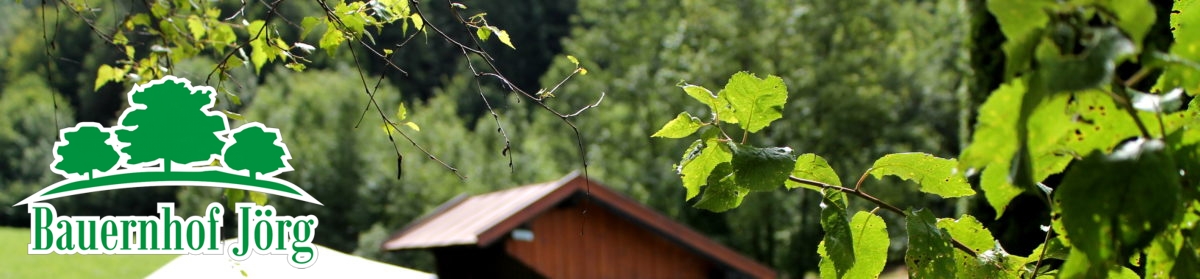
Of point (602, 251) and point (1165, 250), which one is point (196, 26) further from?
point (602, 251)

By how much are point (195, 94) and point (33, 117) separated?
43202 millimetres

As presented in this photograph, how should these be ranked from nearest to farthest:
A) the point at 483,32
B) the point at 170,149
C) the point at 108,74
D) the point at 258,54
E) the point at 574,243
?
the point at 483,32, the point at 258,54, the point at 108,74, the point at 170,149, the point at 574,243

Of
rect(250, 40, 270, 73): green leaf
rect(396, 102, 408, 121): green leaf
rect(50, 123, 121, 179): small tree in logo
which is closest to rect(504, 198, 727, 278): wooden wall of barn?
rect(50, 123, 121, 179): small tree in logo

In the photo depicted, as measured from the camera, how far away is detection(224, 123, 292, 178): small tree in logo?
9.65 feet

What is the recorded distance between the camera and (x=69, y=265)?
23.5m

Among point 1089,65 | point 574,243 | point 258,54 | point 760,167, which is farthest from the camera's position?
point 574,243

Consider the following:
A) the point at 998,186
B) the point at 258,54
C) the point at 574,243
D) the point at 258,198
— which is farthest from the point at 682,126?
the point at 574,243

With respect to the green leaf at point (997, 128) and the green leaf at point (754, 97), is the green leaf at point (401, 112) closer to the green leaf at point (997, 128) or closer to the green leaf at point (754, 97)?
the green leaf at point (754, 97)

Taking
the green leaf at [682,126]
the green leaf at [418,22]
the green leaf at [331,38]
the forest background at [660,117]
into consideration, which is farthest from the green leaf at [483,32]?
the forest background at [660,117]

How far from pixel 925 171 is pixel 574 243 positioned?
11719mm

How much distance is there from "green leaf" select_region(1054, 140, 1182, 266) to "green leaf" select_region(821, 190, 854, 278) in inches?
12.4

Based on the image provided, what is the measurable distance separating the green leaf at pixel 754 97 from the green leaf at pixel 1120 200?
1.25ft

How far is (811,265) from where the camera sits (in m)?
24.1

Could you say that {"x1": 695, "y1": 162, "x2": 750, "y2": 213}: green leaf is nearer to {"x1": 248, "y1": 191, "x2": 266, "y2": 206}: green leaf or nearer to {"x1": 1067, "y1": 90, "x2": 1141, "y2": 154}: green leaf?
{"x1": 1067, "y1": 90, "x2": 1141, "y2": 154}: green leaf
